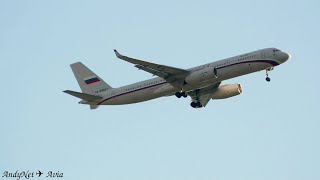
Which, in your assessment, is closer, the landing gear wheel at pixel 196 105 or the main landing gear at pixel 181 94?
the main landing gear at pixel 181 94

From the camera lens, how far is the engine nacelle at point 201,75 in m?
58.2

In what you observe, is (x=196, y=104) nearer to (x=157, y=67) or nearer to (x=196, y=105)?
(x=196, y=105)

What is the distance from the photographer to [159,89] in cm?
6169

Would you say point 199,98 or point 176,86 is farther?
point 199,98

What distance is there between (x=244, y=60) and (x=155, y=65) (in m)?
8.27

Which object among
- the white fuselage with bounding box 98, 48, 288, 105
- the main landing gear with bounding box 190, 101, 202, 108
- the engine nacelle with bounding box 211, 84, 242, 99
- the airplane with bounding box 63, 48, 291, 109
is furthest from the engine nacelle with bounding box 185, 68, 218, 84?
the engine nacelle with bounding box 211, 84, 242, 99

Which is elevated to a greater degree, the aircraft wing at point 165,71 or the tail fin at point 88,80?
the tail fin at point 88,80

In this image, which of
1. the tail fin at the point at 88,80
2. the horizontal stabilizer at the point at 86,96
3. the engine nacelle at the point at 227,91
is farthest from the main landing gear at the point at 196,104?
the horizontal stabilizer at the point at 86,96

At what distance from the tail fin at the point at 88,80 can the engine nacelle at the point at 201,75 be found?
Result: 34.2 feet

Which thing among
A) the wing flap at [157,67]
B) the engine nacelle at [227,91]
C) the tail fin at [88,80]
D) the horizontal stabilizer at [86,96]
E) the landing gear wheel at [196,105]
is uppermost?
the tail fin at [88,80]

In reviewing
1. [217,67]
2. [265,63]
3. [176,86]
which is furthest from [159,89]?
[265,63]

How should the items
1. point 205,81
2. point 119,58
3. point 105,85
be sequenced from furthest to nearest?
point 105,85 → point 205,81 → point 119,58

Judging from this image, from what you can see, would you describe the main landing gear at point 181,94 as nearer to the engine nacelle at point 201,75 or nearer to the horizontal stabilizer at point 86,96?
the engine nacelle at point 201,75

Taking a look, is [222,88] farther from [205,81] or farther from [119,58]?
[119,58]
